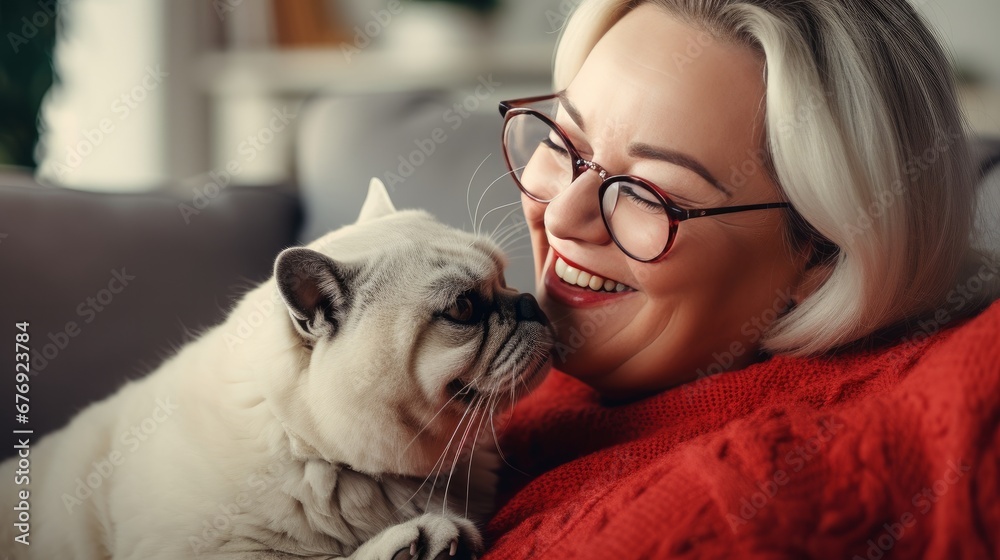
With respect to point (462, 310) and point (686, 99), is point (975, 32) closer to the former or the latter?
point (686, 99)

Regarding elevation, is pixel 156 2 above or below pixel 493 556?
above

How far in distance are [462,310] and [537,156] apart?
0.29 metres

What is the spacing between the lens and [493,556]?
0.82 meters

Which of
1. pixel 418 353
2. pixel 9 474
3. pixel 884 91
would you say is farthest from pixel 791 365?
pixel 9 474

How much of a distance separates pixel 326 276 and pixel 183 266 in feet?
2.47

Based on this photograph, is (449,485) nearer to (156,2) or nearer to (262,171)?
(262,171)

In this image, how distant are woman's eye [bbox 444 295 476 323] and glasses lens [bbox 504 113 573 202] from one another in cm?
22

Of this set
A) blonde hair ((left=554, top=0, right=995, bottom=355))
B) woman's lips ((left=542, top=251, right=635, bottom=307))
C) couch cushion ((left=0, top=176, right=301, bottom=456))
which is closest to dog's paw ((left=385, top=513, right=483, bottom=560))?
woman's lips ((left=542, top=251, right=635, bottom=307))

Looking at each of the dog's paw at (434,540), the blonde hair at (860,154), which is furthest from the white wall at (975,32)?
the dog's paw at (434,540)

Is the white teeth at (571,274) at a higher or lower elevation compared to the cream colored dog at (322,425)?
higher

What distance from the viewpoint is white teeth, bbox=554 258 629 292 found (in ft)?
3.39

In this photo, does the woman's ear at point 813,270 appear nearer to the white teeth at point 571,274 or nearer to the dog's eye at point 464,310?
the white teeth at point 571,274

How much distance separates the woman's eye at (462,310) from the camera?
931 mm

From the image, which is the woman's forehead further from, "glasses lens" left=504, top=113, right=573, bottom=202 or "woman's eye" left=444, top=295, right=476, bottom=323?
"woman's eye" left=444, top=295, right=476, bottom=323
